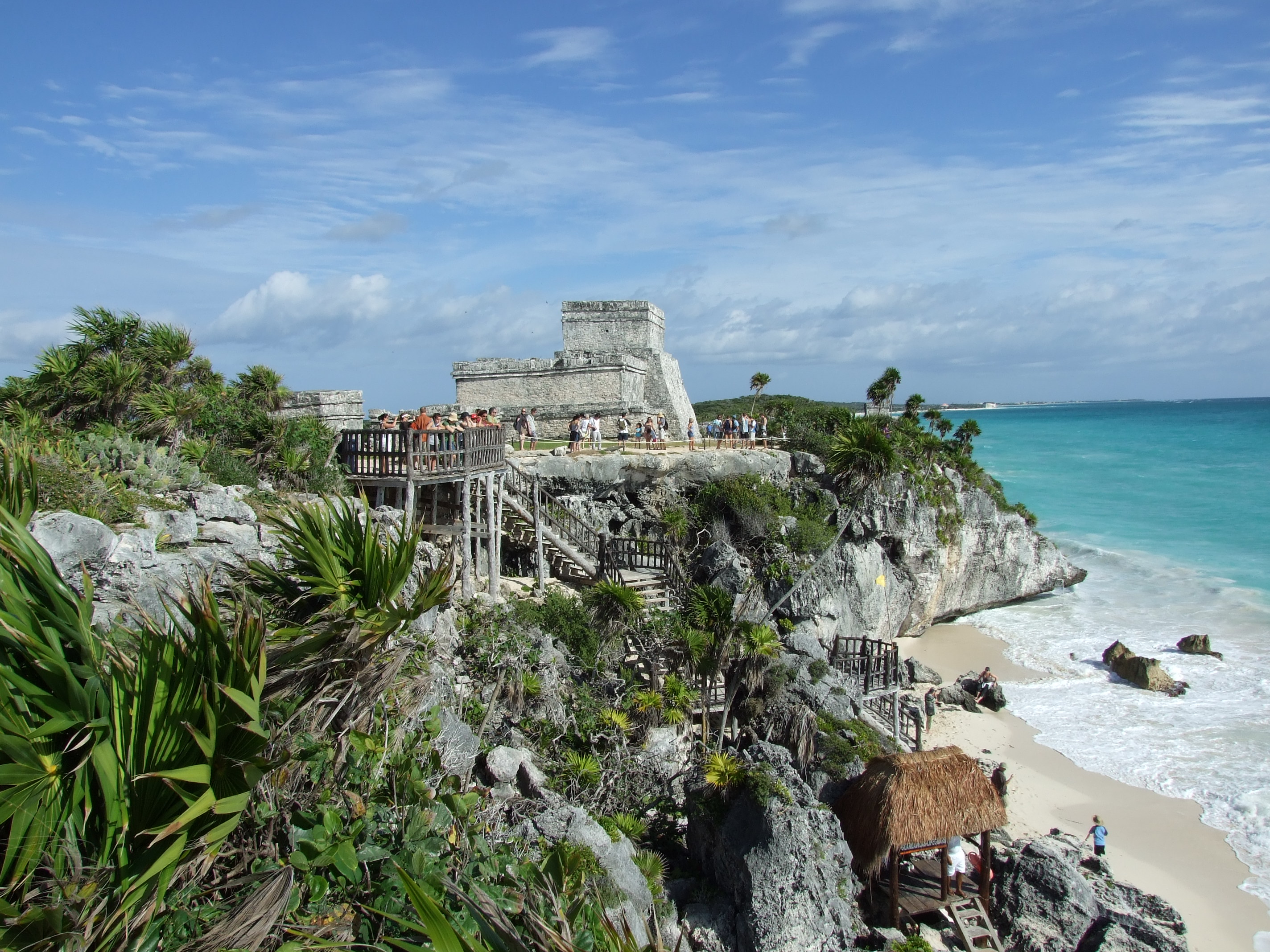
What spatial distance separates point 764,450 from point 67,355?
1614cm

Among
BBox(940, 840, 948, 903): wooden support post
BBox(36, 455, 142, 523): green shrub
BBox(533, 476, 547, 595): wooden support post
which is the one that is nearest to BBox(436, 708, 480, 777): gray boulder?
BBox(36, 455, 142, 523): green shrub

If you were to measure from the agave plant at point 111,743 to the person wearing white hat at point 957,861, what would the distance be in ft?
30.2

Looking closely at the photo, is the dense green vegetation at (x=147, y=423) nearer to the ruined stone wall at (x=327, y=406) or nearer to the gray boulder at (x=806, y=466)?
the ruined stone wall at (x=327, y=406)

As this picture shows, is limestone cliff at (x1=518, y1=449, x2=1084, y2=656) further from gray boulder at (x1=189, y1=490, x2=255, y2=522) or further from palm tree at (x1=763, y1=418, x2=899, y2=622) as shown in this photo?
gray boulder at (x1=189, y1=490, x2=255, y2=522)

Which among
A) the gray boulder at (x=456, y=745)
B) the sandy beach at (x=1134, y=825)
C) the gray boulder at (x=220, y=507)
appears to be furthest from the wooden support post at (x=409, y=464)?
the sandy beach at (x=1134, y=825)

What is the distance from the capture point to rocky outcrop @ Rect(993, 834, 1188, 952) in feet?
31.3

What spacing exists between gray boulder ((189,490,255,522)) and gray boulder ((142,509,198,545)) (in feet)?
1.96

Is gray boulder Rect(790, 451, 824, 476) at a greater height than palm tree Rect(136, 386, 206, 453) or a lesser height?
lesser

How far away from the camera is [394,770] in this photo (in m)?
5.18

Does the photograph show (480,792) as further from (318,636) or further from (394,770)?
(318,636)

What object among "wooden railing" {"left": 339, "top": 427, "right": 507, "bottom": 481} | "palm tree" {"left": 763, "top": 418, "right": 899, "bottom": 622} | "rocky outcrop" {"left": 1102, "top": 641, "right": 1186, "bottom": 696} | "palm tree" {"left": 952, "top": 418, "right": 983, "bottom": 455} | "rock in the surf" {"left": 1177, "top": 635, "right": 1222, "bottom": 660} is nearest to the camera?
"wooden railing" {"left": 339, "top": 427, "right": 507, "bottom": 481}

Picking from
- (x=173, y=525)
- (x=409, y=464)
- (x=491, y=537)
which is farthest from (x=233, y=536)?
(x=491, y=537)

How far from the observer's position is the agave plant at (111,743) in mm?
3246

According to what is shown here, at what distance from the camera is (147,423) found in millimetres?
12641
